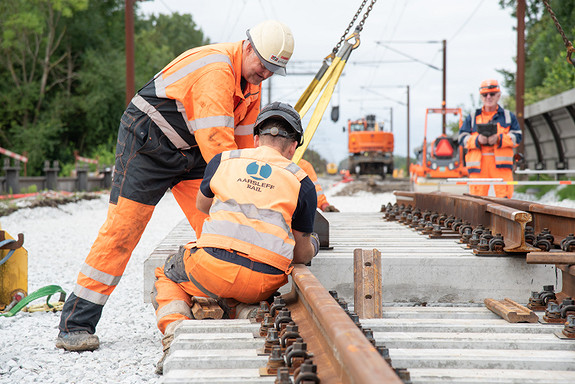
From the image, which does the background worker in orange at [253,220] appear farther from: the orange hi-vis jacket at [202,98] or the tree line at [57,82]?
the tree line at [57,82]

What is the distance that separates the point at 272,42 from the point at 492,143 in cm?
559

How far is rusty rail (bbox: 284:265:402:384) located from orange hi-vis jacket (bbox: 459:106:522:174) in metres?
5.99

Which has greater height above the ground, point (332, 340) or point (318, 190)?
point (318, 190)

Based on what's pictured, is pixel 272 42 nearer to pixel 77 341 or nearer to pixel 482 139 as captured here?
pixel 77 341

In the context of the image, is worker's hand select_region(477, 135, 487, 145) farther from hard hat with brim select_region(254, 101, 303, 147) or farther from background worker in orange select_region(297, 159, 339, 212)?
hard hat with brim select_region(254, 101, 303, 147)

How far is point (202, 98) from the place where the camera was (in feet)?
12.3

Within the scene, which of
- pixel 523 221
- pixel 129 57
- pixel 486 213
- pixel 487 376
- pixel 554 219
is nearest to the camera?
pixel 487 376

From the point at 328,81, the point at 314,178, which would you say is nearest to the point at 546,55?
the point at 314,178

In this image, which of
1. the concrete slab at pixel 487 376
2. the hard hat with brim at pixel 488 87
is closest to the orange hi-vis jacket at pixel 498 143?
the hard hat with brim at pixel 488 87

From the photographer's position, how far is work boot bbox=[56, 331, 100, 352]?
3801 mm

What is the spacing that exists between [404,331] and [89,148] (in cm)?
3853

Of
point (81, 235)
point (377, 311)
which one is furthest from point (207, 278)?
point (81, 235)

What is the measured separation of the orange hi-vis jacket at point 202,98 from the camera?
3705 millimetres

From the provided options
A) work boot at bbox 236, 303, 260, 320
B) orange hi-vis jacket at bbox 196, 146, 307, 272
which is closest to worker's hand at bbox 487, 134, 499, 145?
orange hi-vis jacket at bbox 196, 146, 307, 272
